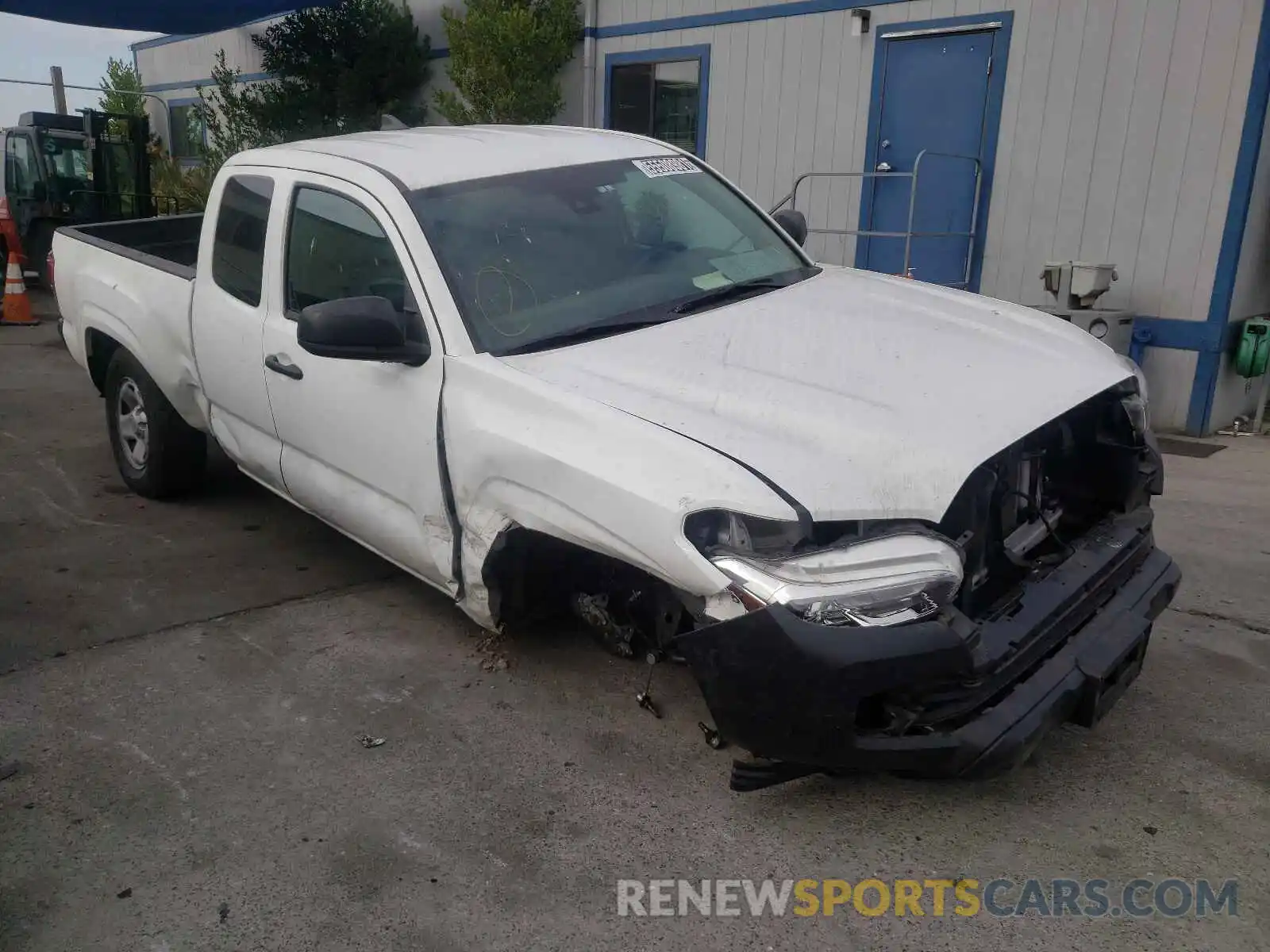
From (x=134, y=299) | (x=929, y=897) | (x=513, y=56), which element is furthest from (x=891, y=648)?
(x=513, y=56)

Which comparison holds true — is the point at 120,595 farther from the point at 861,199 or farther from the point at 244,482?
the point at 861,199

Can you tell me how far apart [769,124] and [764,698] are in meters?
8.08

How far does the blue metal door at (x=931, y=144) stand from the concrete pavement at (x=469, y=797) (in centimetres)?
469

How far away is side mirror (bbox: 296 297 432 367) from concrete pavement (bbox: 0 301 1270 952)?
1.19 metres

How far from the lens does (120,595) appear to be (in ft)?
14.8

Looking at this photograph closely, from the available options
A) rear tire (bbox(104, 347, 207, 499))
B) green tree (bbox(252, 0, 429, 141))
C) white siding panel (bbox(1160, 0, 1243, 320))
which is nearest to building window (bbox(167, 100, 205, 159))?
green tree (bbox(252, 0, 429, 141))

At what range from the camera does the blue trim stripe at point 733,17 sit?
8930mm

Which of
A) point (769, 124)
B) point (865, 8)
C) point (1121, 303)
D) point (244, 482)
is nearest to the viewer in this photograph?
point (244, 482)

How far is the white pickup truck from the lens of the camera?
2.52 m

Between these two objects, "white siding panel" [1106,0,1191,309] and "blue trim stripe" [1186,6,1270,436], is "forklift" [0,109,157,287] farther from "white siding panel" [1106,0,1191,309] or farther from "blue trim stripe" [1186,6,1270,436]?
"blue trim stripe" [1186,6,1270,436]

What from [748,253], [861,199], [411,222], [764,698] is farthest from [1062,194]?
[764,698]

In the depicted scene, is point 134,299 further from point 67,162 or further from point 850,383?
point 67,162

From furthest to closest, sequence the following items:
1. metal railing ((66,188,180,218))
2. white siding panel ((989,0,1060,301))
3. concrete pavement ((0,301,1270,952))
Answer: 1. metal railing ((66,188,180,218))
2. white siding panel ((989,0,1060,301))
3. concrete pavement ((0,301,1270,952))

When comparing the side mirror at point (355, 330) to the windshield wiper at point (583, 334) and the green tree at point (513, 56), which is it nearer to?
the windshield wiper at point (583, 334)
